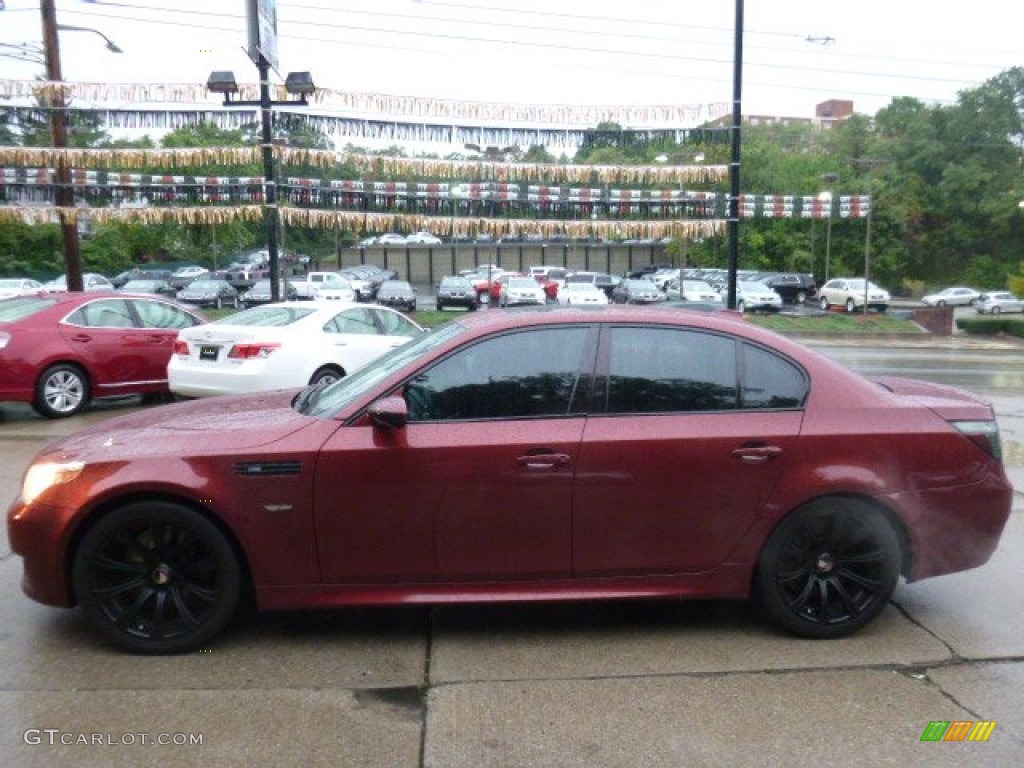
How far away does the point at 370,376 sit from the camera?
4.73m

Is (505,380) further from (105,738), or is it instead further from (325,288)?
(325,288)

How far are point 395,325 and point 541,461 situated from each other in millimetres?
7729

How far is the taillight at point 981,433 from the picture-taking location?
4555mm

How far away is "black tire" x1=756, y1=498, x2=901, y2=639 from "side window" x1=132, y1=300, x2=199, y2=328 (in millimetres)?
9017

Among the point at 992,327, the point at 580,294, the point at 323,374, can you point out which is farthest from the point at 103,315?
the point at 992,327

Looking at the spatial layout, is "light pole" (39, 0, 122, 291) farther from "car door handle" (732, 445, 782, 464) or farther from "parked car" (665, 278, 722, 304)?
"parked car" (665, 278, 722, 304)

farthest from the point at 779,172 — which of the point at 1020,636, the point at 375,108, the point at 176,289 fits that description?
the point at 1020,636

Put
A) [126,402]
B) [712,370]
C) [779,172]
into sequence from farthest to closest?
[779,172] < [126,402] < [712,370]

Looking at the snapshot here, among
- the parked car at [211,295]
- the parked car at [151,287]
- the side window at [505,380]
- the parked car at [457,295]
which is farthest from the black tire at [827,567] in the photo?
the parked car at [151,287]

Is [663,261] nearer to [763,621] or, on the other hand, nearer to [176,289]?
[176,289]

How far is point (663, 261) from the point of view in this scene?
68.8m

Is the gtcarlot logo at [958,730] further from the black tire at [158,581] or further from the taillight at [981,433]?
the black tire at [158,581]

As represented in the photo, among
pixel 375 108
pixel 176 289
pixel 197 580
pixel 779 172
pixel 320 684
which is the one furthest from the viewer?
pixel 779 172

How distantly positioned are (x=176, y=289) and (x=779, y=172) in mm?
41052
